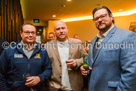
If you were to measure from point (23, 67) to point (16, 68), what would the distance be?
0.09 metres

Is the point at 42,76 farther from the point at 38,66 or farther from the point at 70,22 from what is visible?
the point at 70,22

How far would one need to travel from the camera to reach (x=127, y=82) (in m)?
1.11

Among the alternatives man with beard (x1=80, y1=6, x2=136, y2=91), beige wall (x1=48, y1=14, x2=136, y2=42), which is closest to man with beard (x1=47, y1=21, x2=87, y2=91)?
man with beard (x1=80, y1=6, x2=136, y2=91)

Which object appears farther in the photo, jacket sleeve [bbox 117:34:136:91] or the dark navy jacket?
the dark navy jacket

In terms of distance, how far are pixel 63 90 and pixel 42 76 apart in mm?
380

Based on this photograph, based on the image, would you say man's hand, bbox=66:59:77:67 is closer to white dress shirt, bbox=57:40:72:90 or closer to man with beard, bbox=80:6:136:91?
white dress shirt, bbox=57:40:72:90

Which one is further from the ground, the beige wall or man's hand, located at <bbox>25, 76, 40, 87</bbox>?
the beige wall

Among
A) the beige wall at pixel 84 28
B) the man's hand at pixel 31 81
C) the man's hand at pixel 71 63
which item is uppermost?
the beige wall at pixel 84 28

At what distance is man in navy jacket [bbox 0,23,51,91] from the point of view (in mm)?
1505

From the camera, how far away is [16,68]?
60.3 inches

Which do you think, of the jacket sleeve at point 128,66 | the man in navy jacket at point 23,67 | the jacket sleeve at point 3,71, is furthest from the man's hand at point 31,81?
the jacket sleeve at point 128,66

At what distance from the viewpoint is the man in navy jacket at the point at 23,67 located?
1505mm

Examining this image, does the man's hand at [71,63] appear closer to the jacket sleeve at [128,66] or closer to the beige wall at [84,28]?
the jacket sleeve at [128,66]

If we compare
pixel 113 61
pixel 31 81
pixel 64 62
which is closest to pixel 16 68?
pixel 31 81
